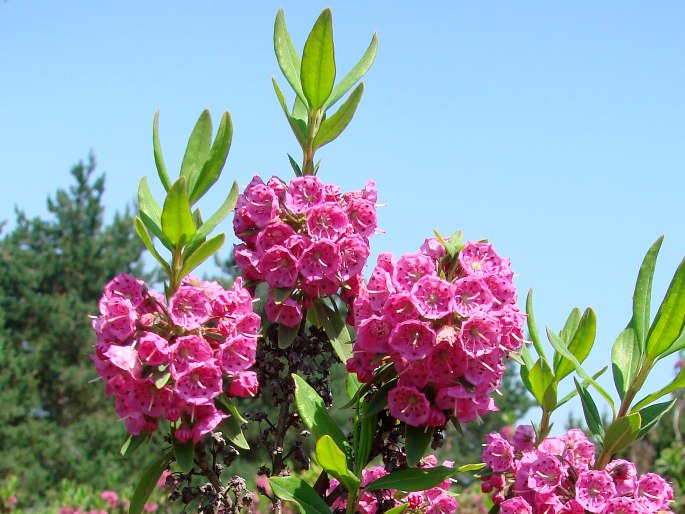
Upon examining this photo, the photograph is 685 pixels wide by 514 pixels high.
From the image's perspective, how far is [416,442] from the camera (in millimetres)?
1755

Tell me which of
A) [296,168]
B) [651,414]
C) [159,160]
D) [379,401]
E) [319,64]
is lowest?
[379,401]

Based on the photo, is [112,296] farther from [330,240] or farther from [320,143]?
[320,143]

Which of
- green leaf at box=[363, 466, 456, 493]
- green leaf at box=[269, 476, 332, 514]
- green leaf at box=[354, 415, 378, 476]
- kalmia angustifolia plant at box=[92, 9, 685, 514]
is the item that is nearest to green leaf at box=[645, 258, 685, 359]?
kalmia angustifolia plant at box=[92, 9, 685, 514]

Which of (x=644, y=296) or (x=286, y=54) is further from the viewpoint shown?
(x=286, y=54)

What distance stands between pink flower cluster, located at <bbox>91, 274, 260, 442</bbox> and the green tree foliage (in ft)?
62.3

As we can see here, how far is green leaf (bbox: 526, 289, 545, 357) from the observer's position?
1.84m

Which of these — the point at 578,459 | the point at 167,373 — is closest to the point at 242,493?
the point at 167,373

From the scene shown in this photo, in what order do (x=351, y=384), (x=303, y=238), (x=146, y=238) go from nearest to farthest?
(x=146, y=238)
(x=303, y=238)
(x=351, y=384)

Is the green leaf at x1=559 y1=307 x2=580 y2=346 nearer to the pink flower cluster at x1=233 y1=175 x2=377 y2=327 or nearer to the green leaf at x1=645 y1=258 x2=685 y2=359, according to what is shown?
the green leaf at x1=645 y1=258 x2=685 y2=359

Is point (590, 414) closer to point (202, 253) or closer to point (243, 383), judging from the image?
point (243, 383)

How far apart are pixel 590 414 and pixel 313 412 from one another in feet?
2.15

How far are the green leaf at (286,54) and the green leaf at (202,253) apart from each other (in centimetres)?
55

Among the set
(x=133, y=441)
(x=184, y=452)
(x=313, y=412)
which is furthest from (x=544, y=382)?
(x=133, y=441)

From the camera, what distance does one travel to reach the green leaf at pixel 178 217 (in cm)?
166
